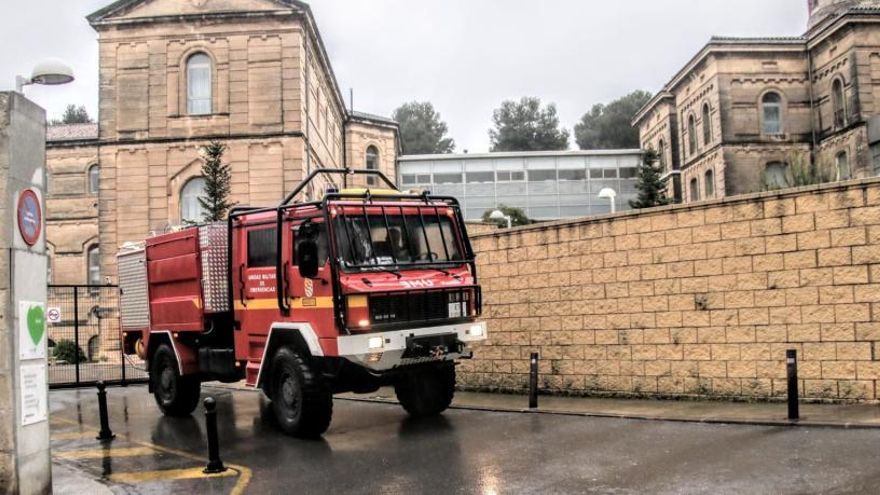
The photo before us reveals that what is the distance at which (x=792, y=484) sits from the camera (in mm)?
7137

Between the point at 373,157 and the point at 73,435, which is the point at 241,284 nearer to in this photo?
the point at 73,435

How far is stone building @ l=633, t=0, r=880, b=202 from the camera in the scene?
39.6 m

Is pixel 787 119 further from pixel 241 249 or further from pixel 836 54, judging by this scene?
pixel 241 249

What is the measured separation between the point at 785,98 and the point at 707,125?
14.5 feet

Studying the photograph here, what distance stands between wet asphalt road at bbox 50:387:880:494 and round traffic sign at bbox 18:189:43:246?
113 inches

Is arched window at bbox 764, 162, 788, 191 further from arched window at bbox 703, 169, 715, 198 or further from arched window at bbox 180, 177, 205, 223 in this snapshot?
arched window at bbox 180, 177, 205, 223

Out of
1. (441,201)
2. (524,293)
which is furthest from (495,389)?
(441,201)

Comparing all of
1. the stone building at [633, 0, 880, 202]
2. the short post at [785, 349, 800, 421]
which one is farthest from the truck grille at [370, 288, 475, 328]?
the stone building at [633, 0, 880, 202]

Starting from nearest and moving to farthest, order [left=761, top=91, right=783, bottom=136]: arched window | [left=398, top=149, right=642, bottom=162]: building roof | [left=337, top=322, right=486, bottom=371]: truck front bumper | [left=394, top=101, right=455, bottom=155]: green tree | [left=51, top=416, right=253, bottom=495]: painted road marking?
1. [left=51, top=416, right=253, bottom=495]: painted road marking
2. [left=337, top=322, right=486, bottom=371]: truck front bumper
3. [left=761, top=91, right=783, bottom=136]: arched window
4. [left=398, top=149, right=642, bottom=162]: building roof
5. [left=394, top=101, right=455, bottom=155]: green tree

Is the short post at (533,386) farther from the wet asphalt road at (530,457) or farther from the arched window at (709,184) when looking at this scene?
the arched window at (709,184)

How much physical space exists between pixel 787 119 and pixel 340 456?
4130 cm

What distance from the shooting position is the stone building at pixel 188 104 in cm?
3300

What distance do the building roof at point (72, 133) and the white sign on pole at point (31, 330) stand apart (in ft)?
147

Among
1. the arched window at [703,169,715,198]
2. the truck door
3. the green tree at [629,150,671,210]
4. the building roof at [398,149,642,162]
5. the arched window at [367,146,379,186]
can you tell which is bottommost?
the truck door
